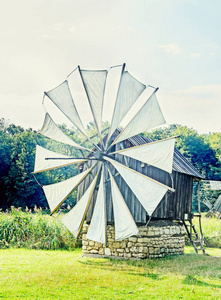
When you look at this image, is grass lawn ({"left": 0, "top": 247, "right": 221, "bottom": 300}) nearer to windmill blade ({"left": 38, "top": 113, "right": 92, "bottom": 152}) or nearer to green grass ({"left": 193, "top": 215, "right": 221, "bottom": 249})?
windmill blade ({"left": 38, "top": 113, "right": 92, "bottom": 152})

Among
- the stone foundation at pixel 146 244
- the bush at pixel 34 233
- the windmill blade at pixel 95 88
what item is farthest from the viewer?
the bush at pixel 34 233

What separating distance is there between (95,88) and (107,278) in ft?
23.3

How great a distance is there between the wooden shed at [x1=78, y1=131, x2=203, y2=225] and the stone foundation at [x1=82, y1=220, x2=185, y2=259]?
0.42 metres

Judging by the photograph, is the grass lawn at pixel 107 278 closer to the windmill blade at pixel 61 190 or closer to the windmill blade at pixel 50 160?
the windmill blade at pixel 61 190

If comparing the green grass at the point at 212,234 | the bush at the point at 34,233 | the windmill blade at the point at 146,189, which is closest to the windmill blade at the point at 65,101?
the windmill blade at the point at 146,189

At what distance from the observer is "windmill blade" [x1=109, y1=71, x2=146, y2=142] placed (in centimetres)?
1337

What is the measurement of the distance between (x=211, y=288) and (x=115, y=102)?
7.24 metres

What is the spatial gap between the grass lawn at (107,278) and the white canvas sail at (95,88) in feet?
18.5

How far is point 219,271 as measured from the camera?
39.7 ft

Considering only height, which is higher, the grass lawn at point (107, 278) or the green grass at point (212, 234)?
the green grass at point (212, 234)

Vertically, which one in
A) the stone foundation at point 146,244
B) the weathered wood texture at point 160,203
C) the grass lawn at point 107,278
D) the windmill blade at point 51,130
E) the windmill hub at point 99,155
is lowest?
the grass lawn at point 107,278

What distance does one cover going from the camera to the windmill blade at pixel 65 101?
14281 mm

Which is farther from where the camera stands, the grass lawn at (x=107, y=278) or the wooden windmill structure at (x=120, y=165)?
the wooden windmill structure at (x=120, y=165)

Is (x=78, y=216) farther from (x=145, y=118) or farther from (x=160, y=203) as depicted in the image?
(x=145, y=118)
